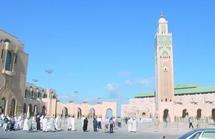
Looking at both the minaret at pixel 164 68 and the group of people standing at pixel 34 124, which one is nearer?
the group of people standing at pixel 34 124

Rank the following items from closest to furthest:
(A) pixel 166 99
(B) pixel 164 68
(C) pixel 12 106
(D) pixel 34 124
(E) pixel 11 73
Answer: (D) pixel 34 124
(E) pixel 11 73
(C) pixel 12 106
(A) pixel 166 99
(B) pixel 164 68

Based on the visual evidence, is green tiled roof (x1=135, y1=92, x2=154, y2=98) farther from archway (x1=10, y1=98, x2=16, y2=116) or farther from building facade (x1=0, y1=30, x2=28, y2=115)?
archway (x1=10, y1=98, x2=16, y2=116)

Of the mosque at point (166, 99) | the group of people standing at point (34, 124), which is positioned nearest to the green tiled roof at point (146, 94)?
the mosque at point (166, 99)

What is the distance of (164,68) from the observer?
89812 mm

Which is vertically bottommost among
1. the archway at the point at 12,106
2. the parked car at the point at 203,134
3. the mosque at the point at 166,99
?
the parked car at the point at 203,134

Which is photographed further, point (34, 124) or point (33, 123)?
point (34, 124)

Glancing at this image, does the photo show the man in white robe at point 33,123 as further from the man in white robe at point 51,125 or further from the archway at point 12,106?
the archway at point 12,106

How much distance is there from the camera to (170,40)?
92.9 m

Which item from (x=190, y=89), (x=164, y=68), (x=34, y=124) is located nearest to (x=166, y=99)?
(x=164, y=68)

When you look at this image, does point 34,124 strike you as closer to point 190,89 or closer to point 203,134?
point 203,134

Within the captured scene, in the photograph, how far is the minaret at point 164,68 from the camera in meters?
87.8

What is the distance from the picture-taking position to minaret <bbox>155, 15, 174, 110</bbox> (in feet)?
288

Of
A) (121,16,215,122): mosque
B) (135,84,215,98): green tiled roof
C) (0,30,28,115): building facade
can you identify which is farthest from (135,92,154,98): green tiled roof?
(0,30,28,115): building facade

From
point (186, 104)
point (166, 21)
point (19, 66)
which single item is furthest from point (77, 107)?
point (19, 66)
